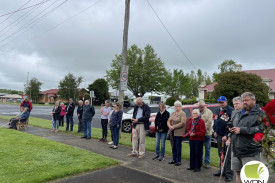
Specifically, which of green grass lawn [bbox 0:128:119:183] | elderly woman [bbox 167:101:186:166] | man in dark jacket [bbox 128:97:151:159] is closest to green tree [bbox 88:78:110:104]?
green grass lawn [bbox 0:128:119:183]

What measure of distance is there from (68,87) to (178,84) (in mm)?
31859

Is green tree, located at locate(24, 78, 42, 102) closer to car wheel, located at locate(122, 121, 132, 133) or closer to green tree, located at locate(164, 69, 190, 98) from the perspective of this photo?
green tree, located at locate(164, 69, 190, 98)

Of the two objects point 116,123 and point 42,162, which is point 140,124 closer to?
point 116,123

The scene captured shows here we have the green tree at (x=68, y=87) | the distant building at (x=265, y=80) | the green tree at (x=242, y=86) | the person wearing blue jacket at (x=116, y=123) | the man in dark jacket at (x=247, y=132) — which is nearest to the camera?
the man in dark jacket at (x=247, y=132)

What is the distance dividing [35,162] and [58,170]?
98cm

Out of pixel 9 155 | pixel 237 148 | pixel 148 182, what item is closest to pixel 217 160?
pixel 148 182

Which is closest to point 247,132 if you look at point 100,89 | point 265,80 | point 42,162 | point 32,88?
point 42,162

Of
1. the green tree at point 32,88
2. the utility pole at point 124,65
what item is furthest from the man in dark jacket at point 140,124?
the green tree at point 32,88

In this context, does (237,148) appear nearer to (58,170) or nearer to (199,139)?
(199,139)

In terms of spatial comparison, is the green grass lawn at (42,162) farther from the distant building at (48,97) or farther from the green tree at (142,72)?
the distant building at (48,97)

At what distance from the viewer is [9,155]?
6316 mm

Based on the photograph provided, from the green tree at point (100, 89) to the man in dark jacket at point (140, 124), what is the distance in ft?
205

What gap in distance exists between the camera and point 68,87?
63656 millimetres

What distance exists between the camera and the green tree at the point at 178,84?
51906 millimetres
